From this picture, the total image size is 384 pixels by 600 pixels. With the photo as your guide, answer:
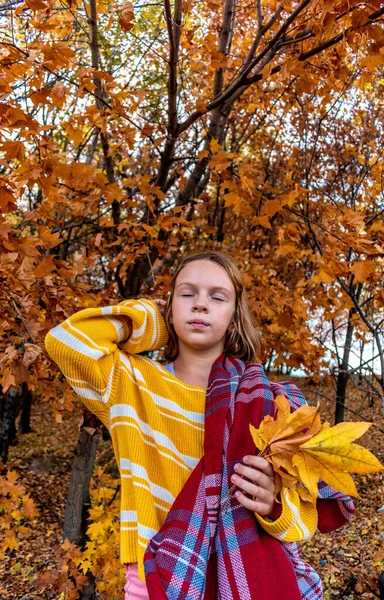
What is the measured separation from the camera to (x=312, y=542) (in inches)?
181

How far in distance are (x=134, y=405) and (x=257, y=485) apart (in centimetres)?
43

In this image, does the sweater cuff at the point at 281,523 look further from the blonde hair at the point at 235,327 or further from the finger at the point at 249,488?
the blonde hair at the point at 235,327

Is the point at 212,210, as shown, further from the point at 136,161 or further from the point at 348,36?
the point at 348,36

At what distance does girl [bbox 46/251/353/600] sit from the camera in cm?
109

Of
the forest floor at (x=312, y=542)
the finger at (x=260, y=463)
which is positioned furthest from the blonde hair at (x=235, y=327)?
the forest floor at (x=312, y=542)

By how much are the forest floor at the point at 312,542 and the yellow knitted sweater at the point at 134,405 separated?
138 centimetres

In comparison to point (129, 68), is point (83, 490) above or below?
below

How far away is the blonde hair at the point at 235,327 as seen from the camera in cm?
159

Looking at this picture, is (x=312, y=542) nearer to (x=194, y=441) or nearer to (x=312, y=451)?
(x=194, y=441)

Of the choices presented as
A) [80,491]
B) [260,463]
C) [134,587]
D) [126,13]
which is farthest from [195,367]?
[80,491]

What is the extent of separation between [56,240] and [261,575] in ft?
4.80

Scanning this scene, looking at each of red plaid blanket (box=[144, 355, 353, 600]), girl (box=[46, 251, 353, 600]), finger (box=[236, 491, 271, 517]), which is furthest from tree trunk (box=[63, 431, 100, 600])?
finger (box=[236, 491, 271, 517])

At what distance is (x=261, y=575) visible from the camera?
1066mm

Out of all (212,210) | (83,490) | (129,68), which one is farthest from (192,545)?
(212,210)
